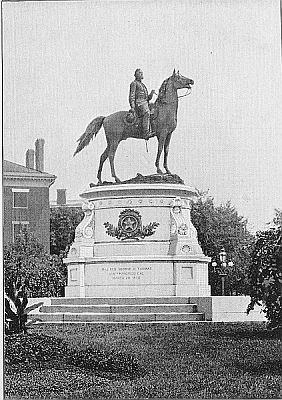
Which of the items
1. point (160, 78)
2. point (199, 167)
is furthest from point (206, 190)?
point (160, 78)

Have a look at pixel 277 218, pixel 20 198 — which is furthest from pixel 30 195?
pixel 277 218

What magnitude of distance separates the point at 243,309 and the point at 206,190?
69 centimetres

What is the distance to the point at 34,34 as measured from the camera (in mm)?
3906

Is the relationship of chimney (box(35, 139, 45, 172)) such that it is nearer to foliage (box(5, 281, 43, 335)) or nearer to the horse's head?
foliage (box(5, 281, 43, 335))

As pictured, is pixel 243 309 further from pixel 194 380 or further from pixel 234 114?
pixel 234 114

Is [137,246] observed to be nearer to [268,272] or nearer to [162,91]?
[268,272]

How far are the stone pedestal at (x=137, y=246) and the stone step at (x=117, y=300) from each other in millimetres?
23

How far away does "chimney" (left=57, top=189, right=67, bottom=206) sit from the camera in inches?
151

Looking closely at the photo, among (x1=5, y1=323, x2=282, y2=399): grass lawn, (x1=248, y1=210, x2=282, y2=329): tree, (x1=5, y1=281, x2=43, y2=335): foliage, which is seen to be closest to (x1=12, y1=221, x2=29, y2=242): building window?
(x1=5, y1=281, x2=43, y2=335): foliage

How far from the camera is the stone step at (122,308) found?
3811mm

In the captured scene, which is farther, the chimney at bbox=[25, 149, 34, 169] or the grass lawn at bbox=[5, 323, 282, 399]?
the chimney at bbox=[25, 149, 34, 169]

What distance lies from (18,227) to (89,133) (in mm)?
661

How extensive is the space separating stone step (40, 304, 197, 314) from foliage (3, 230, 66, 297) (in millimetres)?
84

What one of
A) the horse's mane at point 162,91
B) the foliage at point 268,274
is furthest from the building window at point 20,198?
the foliage at point 268,274
